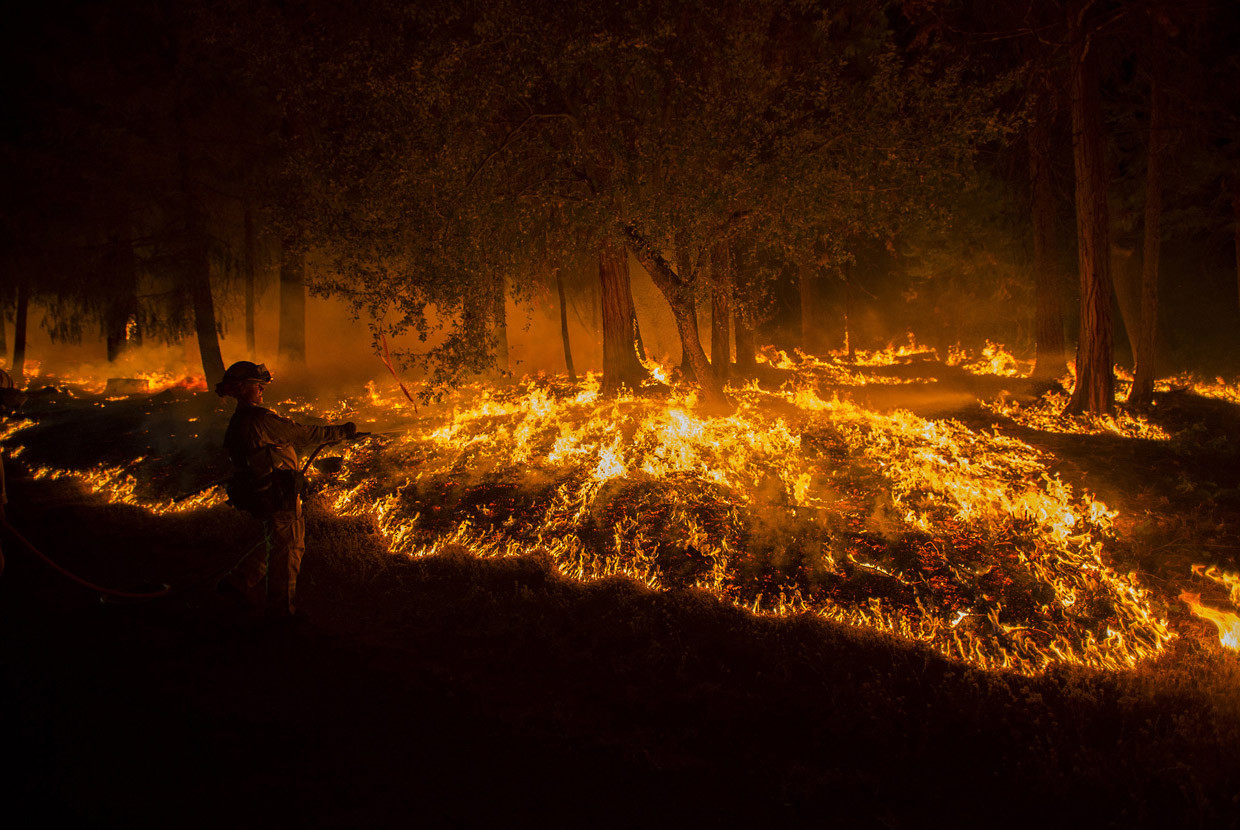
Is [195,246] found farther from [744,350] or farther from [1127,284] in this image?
[1127,284]

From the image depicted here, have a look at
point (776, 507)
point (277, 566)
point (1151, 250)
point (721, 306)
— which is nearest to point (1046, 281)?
point (1151, 250)

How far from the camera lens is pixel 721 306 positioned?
1422 centimetres

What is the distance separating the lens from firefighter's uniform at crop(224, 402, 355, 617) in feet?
21.0

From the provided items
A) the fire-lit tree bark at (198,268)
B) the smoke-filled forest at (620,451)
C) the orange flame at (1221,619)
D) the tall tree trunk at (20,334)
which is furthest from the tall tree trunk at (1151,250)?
the tall tree trunk at (20,334)

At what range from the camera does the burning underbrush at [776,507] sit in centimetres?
644

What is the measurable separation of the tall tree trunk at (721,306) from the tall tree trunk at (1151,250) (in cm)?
870

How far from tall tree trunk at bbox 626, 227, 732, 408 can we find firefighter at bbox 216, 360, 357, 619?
6.57 m

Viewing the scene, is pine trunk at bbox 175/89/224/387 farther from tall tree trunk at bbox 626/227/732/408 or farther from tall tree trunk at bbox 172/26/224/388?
tall tree trunk at bbox 626/227/732/408

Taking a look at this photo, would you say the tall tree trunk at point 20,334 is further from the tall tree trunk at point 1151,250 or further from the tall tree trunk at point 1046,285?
the tall tree trunk at point 1151,250

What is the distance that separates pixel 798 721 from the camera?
4691 mm

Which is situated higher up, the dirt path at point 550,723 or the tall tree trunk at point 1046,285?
the tall tree trunk at point 1046,285

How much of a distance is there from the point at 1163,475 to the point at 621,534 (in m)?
8.07

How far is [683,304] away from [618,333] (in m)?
4.12

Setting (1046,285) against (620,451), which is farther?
(1046,285)
